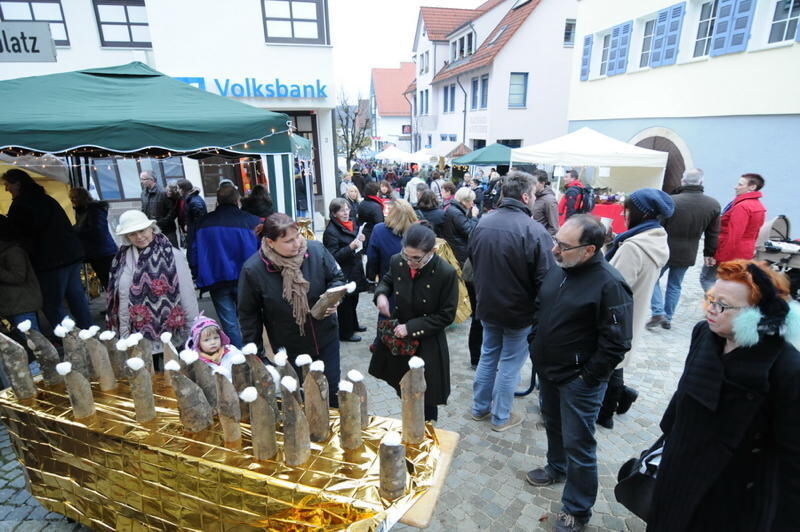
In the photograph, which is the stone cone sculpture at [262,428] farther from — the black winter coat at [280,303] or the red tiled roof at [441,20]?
the red tiled roof at [441,20]

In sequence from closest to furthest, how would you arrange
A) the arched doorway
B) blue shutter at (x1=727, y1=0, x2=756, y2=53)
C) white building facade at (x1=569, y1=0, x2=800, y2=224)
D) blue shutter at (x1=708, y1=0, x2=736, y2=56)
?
white building facade at (x1=569, y1=0, x2=800, y2=224)
blue shutter at (x1=727, y1=0, x2=756, y2=53)
blue shutter at (x1=708, y1=0, x2=736, y2=56)
the arched doorway

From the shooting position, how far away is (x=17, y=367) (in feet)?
6.98

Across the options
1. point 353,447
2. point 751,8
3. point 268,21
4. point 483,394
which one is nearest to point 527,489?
point 483,394

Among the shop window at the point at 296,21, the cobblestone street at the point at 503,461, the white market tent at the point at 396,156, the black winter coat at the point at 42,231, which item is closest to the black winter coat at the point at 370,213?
the cobblestone street at the point at 503,461

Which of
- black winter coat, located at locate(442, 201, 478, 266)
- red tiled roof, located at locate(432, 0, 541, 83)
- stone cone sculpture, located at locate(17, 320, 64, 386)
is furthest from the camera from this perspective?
red tiled roof, located at locate(432, 0, 541, 83)

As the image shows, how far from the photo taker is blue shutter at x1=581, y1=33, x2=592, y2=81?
503 inches

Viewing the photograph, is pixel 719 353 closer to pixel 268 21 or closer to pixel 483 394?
pixel 483 394

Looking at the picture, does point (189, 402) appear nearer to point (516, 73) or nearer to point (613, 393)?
point (613, 393)

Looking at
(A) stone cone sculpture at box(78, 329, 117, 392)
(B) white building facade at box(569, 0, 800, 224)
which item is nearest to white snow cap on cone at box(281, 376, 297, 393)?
(A) stone cone sculpture at box(78, 329, 117, 392)

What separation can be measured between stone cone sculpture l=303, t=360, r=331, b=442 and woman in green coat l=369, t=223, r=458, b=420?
1003mm

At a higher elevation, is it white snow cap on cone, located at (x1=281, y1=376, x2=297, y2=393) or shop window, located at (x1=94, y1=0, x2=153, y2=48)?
shop window, located at (x1=94, y1=0, x2=153, y2=48)

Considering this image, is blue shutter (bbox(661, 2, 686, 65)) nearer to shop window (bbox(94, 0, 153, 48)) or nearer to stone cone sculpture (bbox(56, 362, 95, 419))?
stone cone sculpture (bbox(56, 362, 95, 419))

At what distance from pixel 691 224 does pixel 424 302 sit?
3804 mm

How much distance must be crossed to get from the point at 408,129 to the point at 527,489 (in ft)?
128
